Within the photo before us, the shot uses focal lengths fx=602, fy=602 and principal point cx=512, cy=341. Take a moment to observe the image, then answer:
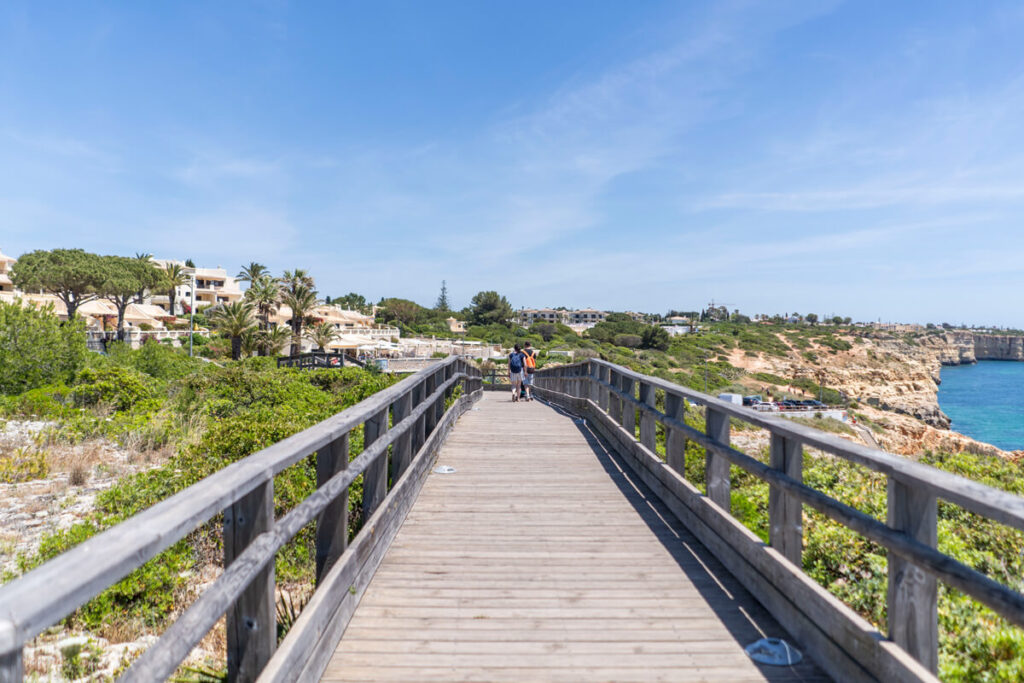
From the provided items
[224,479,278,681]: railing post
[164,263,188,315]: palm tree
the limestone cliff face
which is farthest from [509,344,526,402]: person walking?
the limestone cliff face

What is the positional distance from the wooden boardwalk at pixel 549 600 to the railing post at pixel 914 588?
1.90 feet

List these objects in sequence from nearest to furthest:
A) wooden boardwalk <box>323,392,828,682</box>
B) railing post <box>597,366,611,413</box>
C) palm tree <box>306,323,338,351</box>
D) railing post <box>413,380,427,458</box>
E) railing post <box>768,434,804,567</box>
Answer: wooden boardwalk <box>323,392,828,682</box> → railing post <box>768,434,804,567</box> → railing post <box>413,380,427,458</box> → railing post <box>597,366,611,413</box> → palm tree <box>306,323,338,351</box>

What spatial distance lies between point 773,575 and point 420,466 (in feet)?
11.6

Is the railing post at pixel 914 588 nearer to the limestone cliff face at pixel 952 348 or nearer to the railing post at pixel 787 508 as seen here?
the railing post at pixel 787 508

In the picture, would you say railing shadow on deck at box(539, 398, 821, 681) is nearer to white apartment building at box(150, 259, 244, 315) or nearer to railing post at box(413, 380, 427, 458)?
railing post at box(413, 380, 427, 458)

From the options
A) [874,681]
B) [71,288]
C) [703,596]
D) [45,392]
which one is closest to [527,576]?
[703,596]

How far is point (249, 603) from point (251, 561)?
0.89ft

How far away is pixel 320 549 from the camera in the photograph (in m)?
3.31

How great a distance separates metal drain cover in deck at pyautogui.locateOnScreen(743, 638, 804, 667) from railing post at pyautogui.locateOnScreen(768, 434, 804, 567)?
48 cm

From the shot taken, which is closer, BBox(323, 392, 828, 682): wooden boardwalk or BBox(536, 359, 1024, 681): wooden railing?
BBox(536, 359, 1024, 681): wooden railing

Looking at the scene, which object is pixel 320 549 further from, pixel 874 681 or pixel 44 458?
pixel 44 458

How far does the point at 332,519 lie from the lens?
3.30m

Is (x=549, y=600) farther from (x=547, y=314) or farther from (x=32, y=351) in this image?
(x=547, y=314)

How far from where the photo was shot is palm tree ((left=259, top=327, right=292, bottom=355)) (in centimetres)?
4512
